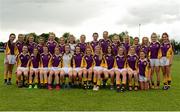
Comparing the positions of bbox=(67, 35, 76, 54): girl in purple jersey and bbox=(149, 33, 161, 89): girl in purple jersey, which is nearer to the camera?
bbox=(149, 33, 161, 89): girl in purple jersey

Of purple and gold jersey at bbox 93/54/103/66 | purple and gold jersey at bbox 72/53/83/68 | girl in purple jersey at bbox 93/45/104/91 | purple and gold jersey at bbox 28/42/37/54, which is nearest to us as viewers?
girl in purple jersey at bbox 93/45/104/91

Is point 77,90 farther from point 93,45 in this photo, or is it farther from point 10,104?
point 10,104

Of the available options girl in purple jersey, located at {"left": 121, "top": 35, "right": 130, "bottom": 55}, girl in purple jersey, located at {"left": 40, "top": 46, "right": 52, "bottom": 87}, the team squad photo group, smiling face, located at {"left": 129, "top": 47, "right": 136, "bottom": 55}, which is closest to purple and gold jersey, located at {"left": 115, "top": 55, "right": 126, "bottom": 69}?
the team squad photo group

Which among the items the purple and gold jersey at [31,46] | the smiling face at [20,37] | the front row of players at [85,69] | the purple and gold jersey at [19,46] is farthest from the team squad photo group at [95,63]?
the smiling face at [20,37]

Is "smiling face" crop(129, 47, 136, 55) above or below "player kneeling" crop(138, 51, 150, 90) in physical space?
above

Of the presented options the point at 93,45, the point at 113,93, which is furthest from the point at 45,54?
the point at 113,93

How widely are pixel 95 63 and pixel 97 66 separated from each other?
134 millimetres

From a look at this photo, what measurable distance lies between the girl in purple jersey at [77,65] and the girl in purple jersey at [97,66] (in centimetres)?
51

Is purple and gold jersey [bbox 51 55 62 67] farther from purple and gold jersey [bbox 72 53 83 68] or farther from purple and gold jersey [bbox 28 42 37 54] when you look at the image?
purple and gold jersey [bbox 28 42 37 54]

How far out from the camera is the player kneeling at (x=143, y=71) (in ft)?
40.3

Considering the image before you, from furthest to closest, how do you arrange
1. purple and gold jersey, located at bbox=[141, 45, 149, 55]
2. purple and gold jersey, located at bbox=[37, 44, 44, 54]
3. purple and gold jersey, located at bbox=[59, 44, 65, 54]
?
1. purple and gold jersey, located at bbox=[37, 44, 44, 54]
2. purple and gold jersey, located at bbox=[59, 44, 65, 54]
3. purple and gold jersey, located at bbox=[141, 45, 149, 55]

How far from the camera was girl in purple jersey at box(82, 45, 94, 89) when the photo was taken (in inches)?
483

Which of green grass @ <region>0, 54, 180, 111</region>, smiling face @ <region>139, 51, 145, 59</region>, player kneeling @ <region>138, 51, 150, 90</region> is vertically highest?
smiling face @ <region>139, 51, 145, 59</region>

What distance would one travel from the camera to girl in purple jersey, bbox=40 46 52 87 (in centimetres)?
1244
